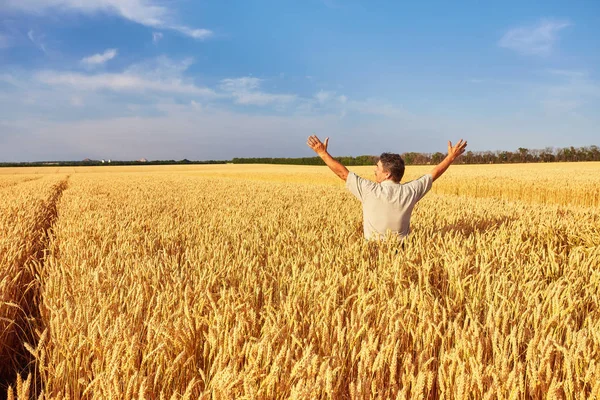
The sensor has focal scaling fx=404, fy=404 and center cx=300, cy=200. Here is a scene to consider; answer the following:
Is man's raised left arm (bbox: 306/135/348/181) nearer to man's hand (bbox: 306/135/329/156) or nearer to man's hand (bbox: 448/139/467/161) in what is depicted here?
man's hand (bbox: 306/135/329/156)

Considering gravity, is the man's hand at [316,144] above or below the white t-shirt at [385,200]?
above

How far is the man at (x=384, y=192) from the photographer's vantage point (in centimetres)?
417

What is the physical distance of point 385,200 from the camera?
416cm

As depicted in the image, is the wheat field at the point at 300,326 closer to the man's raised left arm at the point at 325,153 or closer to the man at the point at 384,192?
the man at the point at 384,192

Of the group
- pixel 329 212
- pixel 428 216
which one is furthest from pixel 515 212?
pixel 329 212

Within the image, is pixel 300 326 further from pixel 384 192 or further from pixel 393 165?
pixel 393 165

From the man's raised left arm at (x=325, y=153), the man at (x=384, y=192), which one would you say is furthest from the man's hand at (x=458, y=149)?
the man's raised left arm at (x=325, y=153)

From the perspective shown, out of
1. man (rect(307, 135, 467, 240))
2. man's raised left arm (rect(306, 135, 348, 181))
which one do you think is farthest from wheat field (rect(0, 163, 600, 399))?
man's raised left arm (rect(306, 135, 348, 181))

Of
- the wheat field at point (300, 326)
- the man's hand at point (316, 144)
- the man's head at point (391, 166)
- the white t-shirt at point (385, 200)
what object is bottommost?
the wheat field at point (300, 326)

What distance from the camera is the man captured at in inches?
164

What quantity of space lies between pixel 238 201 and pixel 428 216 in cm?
438

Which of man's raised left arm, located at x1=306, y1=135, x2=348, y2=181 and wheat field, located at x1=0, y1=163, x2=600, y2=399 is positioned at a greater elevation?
man's raised left arm, located at x1=306, y1=135, x2=348, y2=181

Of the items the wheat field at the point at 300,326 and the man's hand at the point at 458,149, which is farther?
the man's hand at the point at 458,149

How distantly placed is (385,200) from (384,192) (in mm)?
83
